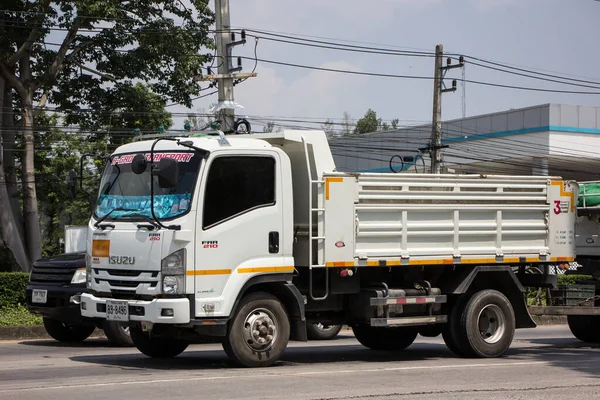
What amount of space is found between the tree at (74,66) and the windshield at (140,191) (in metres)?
16.7

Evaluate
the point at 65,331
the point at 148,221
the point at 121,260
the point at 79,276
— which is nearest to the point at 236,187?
the point at 148,221

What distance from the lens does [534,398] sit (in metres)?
8.66

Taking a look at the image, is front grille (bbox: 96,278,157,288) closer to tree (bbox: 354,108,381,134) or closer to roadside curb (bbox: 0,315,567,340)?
roadside curb (bbox: 0,315,567,340)

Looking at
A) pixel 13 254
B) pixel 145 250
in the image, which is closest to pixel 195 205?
pixel 145 250

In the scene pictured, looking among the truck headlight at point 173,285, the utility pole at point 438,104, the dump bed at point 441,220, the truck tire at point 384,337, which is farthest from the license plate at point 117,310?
the utility pole at point 438,104

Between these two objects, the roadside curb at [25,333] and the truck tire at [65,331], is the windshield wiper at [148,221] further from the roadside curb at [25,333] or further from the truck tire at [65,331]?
the roadside curb at [25,333]

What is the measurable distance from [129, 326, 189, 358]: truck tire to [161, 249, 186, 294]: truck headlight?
1.76 meters

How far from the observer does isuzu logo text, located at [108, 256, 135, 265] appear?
10489 mm

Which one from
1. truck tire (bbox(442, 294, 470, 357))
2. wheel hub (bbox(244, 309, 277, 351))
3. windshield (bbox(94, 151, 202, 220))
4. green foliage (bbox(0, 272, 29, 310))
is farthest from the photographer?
green foliage (bbox(0, 272, 29, 310))

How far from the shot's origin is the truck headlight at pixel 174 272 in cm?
1023

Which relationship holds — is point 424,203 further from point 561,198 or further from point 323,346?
point 323,346

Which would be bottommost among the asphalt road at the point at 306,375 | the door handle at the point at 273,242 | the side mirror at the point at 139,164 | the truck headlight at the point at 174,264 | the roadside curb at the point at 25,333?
the roadside curb at the point at 25,333

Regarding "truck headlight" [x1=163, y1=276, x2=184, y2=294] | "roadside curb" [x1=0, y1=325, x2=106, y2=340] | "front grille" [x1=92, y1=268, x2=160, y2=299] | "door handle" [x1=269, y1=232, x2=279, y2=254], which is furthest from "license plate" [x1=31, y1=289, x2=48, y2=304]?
"door handle" [x1=269, y1=232, x2=279, y2=254]

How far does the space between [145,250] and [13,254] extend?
19676 mm
